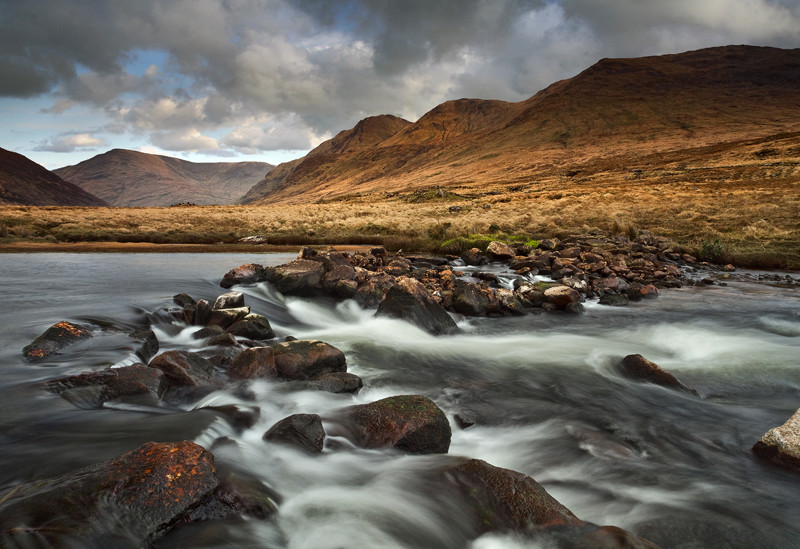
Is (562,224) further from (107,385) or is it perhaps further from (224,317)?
→ (107,385)

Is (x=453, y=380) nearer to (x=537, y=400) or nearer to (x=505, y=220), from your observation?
(x=537, y=400)

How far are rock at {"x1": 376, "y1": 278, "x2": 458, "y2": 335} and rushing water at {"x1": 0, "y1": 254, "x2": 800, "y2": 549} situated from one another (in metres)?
0.33

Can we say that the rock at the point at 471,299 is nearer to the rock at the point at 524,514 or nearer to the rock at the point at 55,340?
the rock at the point at 524,514

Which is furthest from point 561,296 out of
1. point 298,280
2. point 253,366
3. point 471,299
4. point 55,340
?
point 55,340

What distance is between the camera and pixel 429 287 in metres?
13.8

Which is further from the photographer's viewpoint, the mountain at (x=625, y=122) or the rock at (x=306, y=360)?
the mountain at (x=625, y=122)

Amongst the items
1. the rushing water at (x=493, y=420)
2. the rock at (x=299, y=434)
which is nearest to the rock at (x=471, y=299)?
the rushing water at (x=493, y=420)

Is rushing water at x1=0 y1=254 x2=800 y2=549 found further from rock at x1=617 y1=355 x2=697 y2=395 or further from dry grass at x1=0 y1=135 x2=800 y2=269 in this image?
dry grass at x1=0 y1=135 x2=800 y2=269

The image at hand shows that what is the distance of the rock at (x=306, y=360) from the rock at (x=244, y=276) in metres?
7.16

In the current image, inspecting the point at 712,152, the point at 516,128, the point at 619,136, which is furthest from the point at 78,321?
the point at 516,128

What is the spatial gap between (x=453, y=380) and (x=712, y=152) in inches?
3611

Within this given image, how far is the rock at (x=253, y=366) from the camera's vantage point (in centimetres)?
649

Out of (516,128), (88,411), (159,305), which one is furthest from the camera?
(516,128)

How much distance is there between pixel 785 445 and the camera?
15.7 ft
